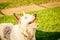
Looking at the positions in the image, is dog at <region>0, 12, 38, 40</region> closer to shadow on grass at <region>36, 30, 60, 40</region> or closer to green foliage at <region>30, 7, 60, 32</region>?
shadow on grass at <region>36, 30, 60, 40</region>

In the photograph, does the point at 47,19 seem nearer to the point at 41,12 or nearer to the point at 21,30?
the point at 41,12

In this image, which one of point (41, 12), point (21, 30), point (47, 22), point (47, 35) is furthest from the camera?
point (41, 12)

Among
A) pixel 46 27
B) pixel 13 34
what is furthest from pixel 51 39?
pixel 13 34

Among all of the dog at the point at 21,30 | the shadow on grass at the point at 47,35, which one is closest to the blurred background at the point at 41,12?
the shadow on grass at the point at 47,35

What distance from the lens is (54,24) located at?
252cm

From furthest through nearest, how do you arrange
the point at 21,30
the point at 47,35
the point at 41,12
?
the point at 41,12, the point at 47,35, the point at 21,30

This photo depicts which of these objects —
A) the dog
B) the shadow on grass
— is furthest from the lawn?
the dog

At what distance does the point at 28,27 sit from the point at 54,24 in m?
0.57

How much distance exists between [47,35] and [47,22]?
0.94ft

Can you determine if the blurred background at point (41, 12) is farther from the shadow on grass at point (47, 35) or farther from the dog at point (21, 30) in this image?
the dog at point (21, 30)

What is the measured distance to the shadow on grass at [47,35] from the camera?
2.27m

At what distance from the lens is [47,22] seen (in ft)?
8.36

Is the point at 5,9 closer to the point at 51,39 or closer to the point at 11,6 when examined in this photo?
the point at 11,6

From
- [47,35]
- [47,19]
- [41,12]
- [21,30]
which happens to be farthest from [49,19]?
[21,30]
